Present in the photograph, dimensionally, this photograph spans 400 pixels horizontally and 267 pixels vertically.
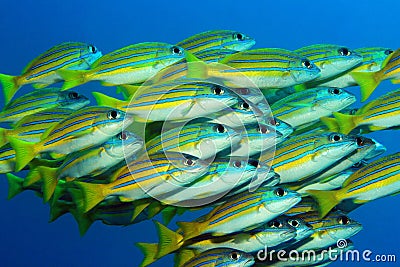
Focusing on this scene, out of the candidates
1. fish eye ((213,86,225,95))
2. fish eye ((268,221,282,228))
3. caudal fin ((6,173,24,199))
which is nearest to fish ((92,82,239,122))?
fish eye ((213,86,225,95))

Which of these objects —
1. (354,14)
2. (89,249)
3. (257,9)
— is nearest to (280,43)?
(257,9)

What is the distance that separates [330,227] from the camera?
3.63 meters

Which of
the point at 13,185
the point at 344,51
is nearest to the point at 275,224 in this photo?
the point at 344,51

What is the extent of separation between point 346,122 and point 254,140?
2.83 ft

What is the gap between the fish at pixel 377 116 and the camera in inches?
133

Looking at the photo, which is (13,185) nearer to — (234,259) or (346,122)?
(234,259)

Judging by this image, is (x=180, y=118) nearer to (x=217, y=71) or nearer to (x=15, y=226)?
(x=217, y=71)

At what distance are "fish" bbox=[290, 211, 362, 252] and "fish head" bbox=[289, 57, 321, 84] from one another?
1206 mm

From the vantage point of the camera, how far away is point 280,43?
56.9m

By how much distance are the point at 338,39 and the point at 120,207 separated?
185 ft

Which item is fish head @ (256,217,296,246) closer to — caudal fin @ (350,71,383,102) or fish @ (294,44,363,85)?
caudal fin @ (350,71,383,102)

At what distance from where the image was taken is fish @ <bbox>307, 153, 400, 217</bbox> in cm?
336

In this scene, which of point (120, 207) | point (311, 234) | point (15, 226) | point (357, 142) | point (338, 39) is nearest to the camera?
point (357, 142)

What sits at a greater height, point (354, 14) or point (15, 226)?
point (354, 14)
